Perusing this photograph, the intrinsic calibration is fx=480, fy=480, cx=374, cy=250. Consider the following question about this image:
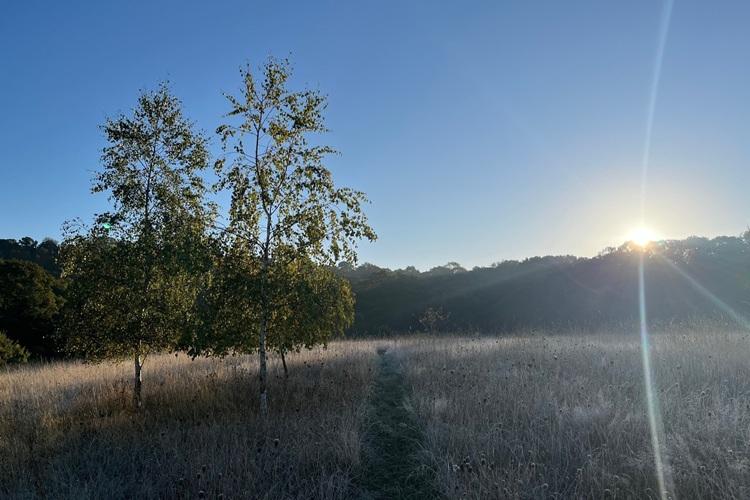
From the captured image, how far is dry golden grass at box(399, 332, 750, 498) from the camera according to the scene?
185 inches

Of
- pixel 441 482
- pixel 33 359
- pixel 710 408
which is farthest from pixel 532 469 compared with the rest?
pixel 33 359

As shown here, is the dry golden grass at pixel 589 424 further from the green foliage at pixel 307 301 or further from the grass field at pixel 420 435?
the green foliage at pixel 307 301

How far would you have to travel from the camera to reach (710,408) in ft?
21.2

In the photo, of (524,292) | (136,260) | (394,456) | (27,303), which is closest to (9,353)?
(27,303)

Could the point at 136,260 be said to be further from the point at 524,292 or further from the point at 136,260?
the point at 524,292

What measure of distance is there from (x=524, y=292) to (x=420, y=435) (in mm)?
49125

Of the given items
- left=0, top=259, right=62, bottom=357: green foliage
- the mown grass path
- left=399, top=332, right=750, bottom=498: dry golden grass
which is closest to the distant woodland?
left=0, top=259, right=62, bottom=357: green foliage

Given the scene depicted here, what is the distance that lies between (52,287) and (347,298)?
2747cm

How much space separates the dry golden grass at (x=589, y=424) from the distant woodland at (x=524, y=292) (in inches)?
678

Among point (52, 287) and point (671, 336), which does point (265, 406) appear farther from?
point (52, 287)

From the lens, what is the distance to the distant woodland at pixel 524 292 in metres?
27.5

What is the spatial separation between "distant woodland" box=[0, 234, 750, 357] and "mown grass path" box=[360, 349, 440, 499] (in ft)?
60.8

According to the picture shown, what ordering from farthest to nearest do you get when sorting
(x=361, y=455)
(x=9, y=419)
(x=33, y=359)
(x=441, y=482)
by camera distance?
1. (x=33, y=359)
2. (x=9, y=419)
3. (x=361, y=455)
4. (x=441, y=482)

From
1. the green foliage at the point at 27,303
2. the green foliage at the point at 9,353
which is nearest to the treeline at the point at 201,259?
the green foliage at the point at 9,353
